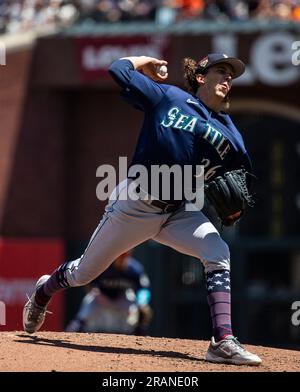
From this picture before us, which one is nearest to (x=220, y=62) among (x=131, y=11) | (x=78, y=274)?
(x=78, y=274)

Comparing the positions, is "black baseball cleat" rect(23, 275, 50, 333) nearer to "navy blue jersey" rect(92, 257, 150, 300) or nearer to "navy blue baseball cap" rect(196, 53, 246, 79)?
"navy blue baseball cap" rect(196, 53, 246, 79)

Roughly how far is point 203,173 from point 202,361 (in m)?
1.21

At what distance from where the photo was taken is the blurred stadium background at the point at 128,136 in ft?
48.6

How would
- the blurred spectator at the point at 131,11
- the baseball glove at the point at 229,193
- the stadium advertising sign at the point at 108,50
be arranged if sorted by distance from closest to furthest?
1. the baseball glove at the point at 229,193
2. the stadium advertising sign at the point at 108,50
3. the blurred spectator at the point at 131,11

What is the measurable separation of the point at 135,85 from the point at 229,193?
92 centimetres

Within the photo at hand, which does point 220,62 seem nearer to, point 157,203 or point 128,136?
point 157,203

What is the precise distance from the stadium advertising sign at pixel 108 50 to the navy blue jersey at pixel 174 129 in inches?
351

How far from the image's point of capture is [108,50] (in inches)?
599

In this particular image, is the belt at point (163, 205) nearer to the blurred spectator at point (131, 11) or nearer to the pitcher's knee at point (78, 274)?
the pitcher's knee at point (78, 274)

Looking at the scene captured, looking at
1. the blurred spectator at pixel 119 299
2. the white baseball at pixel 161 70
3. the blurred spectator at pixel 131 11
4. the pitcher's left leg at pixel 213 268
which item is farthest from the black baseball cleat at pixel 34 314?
the blurred spectator at pixel 131 11

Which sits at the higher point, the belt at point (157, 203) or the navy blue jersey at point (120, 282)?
the navy blue jersey at point (120, 282)

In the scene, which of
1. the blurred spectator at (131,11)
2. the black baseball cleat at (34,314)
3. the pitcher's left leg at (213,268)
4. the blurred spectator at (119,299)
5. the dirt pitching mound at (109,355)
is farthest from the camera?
the blurred spectator at (131,11)

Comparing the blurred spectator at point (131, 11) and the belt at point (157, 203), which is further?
the blurred spectator at point (131, 11)
